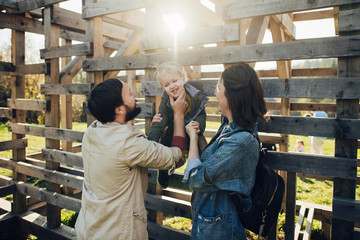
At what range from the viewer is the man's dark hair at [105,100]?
6.54 ft

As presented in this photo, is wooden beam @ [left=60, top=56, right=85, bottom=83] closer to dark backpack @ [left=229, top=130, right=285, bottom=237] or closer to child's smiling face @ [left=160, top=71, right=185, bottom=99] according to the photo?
child's smiling face @ [left=160, top=71, right=185, bottom=99]

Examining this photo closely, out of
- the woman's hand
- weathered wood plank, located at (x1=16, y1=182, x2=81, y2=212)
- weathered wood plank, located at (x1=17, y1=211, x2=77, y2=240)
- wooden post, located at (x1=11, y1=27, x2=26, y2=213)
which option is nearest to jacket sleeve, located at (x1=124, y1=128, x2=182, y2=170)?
the woman's hand

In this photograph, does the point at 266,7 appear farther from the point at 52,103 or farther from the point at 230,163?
the point at 52,103

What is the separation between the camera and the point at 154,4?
9.79ft

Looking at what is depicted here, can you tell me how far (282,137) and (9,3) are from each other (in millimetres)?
4927

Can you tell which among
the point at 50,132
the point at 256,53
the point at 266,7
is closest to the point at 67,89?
the point at 50,132

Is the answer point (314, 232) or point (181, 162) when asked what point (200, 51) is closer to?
point (181, 162)

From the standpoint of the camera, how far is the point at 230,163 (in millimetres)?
1673

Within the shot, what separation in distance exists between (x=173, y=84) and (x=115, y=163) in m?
0.84

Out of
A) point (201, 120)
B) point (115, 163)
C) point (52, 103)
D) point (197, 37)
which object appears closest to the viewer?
point (115, 163)

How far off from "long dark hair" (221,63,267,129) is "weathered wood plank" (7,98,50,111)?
323cm

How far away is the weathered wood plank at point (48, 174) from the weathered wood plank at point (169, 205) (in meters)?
1.08

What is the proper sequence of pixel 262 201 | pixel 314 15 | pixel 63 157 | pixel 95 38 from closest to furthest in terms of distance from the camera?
pixel 262 201, pixel 95 38, pixel 63 157, pixel 314 15

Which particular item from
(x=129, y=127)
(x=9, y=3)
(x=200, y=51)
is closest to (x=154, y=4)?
(x=200, y=51)
